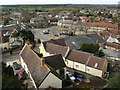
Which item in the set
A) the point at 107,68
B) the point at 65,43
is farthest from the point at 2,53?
the point at 107,68

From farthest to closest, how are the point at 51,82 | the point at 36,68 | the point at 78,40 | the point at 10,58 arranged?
1. the point at 78,40
2. the point at 10,58
3. the point at 36,68
4. the point at 51,82

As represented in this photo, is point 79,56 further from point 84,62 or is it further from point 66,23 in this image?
point 66,23

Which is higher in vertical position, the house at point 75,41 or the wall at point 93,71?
the house at point 75,41

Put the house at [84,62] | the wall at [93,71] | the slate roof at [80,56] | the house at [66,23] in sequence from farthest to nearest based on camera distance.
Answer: the house at [66,23], the slate roof at [80,56], the house at [84,62], the wall at [93,71]

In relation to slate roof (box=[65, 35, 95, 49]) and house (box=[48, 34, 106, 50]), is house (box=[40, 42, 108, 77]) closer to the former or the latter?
house (box=[48, 34, 106, 50])

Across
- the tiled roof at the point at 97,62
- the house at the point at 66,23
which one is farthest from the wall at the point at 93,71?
the house at the point at 66,23

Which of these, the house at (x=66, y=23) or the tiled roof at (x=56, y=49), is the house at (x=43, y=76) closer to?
the tiled roof at (x=56, y=49)

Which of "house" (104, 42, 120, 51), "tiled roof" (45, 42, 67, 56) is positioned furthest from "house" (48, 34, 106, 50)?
"tiled roof" (45, 42, 67, 56)

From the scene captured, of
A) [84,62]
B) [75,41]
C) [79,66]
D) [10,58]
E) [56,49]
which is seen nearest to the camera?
[84,62]

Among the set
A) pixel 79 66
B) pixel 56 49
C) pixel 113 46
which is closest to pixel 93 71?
pixel 79 66

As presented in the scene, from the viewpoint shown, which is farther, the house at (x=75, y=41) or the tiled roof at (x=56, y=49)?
the house at (x=75, y=41)

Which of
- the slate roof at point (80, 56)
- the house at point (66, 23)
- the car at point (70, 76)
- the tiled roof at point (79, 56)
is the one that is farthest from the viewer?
the house at point (66, 23)
